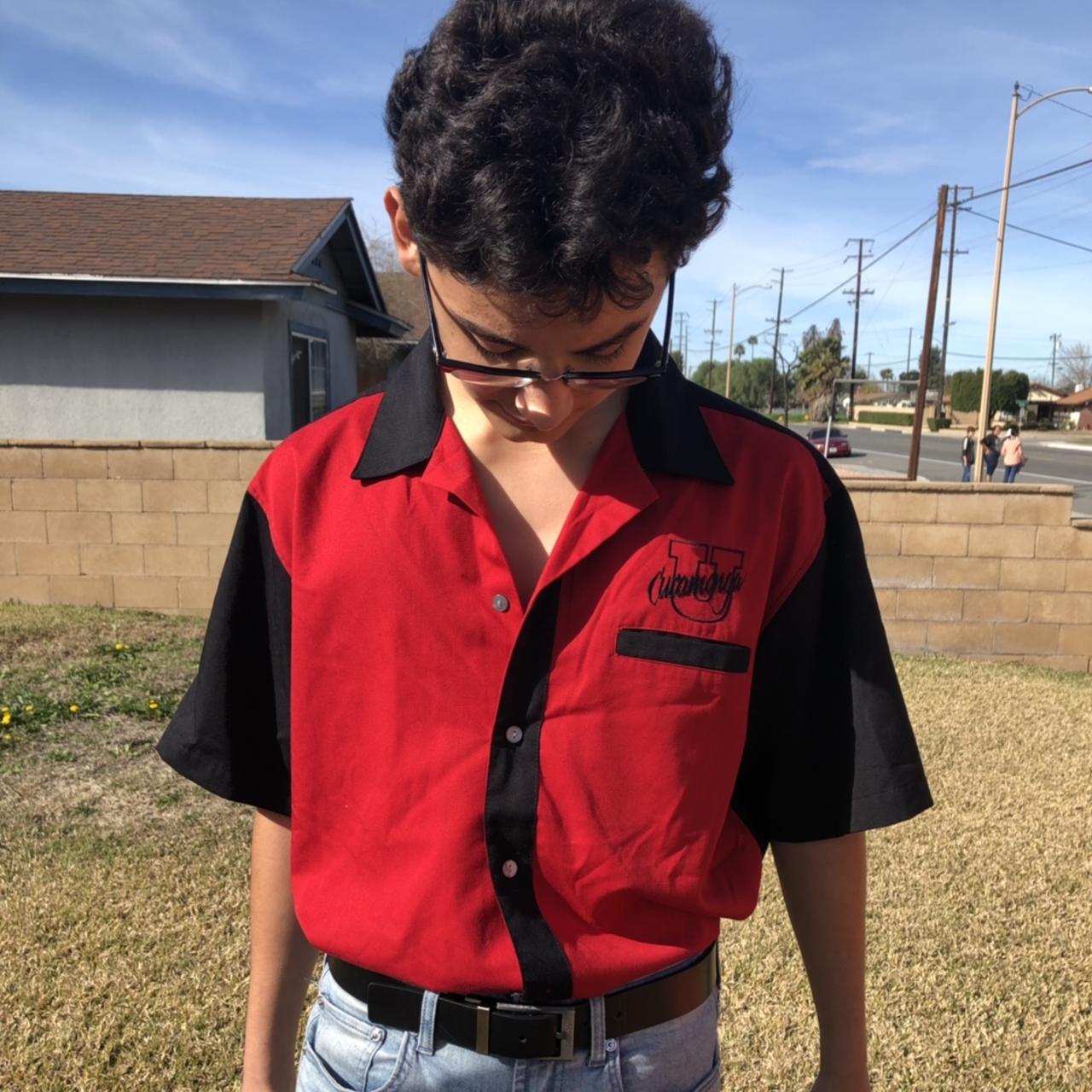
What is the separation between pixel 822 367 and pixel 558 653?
83.3m

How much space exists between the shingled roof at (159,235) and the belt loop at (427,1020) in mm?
9746

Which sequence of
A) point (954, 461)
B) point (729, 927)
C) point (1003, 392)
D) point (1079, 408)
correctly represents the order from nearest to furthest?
1. point (729, 927)
2. point (954, 461)
3. point (1003, 392)
4. point (1079, 408)

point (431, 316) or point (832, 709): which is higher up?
point (431, 316)

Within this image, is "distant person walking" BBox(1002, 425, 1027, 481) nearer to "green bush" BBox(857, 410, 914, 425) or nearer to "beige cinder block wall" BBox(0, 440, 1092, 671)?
"beige cinder block wall" BBox(0, 440, 1092, 671)

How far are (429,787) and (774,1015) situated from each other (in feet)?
8.28

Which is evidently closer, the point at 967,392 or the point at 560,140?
the point at 560,140

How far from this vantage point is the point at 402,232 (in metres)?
1.18

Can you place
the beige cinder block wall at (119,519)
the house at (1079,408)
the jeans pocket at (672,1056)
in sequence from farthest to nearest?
the house at (1079,408)
the beige cinder block wall at (119,519)
the jeans pocket at (672,1056)

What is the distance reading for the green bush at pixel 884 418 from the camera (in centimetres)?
7644

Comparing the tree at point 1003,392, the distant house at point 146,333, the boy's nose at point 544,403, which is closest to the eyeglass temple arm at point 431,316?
the boy's nose at point 544,403

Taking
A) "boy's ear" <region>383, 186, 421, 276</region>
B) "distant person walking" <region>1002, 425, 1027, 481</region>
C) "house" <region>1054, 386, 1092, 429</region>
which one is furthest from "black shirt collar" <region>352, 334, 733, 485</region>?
"house" <region>1054, 386, 1092, 429</region>

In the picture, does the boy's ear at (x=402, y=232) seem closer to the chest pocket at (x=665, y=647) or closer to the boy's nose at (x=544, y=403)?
the boy's nose at (x=544, y=403)

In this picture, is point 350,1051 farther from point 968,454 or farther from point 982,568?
point 968,454

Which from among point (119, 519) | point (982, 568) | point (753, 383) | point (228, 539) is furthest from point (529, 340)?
point (753, 383)
